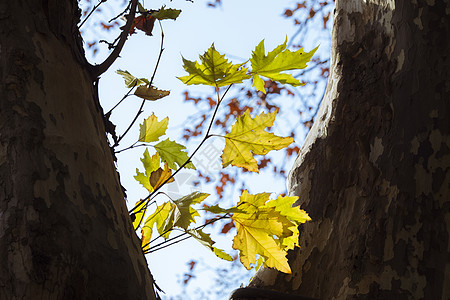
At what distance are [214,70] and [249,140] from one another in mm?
144

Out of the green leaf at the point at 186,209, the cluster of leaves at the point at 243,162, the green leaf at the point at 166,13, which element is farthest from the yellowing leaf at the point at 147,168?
the green leaf at the point at 166,13

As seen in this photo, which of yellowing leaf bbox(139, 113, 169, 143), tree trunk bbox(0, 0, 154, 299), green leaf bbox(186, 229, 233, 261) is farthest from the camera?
yellowing leaf bbox(139, 113, 169, 143)

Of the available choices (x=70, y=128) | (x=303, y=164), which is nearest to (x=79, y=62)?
(x=70, y=128)

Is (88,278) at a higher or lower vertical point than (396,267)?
lower

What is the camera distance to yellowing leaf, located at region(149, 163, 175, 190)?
77 centimetres

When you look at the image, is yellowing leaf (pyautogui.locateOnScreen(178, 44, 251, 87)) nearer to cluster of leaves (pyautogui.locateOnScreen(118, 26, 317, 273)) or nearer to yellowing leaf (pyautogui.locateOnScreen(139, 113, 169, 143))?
cluster of leaves (pyautogui.locateOnScreen(118, 26, 317, 273))

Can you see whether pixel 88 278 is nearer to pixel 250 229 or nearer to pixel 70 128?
pixel 70 128

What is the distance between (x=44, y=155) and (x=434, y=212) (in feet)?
2.36

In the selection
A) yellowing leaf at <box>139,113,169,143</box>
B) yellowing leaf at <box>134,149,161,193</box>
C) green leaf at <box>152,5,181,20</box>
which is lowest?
yellowing leaf at <box>134,149,161,193</box>

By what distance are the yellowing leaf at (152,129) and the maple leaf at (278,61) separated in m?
0.20

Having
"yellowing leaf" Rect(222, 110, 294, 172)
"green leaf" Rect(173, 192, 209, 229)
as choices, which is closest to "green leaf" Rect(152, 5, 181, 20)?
"yellowing leaf" Rect(222, 110, 294, 172)

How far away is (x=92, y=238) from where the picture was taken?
0.48 meters

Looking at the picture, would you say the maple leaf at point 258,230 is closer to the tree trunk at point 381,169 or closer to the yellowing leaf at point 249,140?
the yellowing leaf at point 249,140

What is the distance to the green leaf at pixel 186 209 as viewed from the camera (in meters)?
0.72
